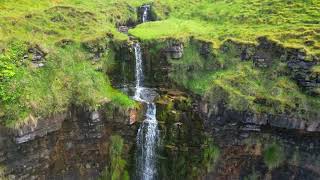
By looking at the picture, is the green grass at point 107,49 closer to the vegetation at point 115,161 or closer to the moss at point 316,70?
the moss at point 316,70

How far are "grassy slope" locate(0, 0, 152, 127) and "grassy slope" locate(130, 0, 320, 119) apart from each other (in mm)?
3930

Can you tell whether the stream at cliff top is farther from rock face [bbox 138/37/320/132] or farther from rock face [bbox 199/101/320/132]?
rock face [bbox 138/37/320/132]

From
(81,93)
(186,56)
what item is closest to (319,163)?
(186,56)

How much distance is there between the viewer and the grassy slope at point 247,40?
21.3 meters

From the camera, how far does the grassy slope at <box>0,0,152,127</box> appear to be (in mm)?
19219

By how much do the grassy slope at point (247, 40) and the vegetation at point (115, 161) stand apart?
5.08 meters

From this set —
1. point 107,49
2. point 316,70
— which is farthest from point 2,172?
point 316,70

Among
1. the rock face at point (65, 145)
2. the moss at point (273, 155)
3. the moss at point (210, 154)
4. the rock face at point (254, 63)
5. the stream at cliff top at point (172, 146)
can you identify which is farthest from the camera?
the moss at point (210, 154)

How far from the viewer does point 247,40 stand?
2381cm

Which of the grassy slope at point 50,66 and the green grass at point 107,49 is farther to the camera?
the green grass at point 107,49

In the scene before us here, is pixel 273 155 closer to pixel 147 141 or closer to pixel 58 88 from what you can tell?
pixel 147 141

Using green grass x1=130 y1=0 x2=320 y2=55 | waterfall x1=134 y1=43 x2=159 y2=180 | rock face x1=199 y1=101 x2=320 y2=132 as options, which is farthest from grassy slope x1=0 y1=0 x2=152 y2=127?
rock face x1=199 y1=101 x2=320 y2=132

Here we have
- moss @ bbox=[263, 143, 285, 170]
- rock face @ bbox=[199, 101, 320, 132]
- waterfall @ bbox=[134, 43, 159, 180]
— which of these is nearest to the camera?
rock face @ bbox=[199, 101, 320, 132]

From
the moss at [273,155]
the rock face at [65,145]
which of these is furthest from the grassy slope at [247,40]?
the rock face at [65,145]
